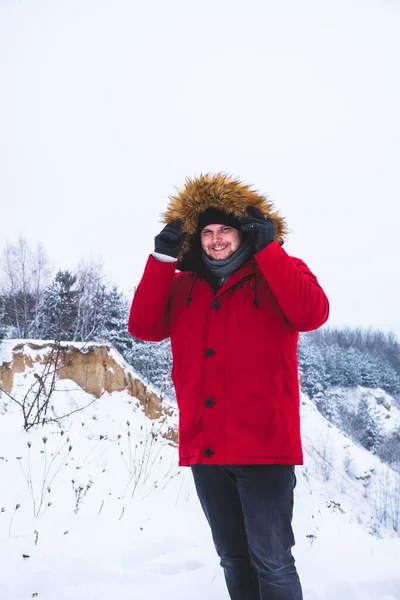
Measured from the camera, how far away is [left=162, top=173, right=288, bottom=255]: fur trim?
205cm

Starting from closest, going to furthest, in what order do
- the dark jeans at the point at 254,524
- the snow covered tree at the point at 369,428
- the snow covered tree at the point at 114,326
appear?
the dark jeans at the point at 254,524
the snow covered tree at the point at 114,326
the snow covered tree at the point at 369,428

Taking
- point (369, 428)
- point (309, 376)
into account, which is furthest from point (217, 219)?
point (309, 376)

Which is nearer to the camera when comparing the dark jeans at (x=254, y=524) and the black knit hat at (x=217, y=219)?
the dark jeans at (x=254, y=524)

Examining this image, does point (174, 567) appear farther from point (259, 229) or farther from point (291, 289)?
point (259, 229)

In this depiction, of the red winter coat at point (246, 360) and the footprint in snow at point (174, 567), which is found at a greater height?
the red winter coat at point (246, 360)

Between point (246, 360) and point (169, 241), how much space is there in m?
0.68

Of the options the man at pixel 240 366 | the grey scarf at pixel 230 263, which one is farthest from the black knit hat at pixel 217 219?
the grey scarf at pixel 230 263

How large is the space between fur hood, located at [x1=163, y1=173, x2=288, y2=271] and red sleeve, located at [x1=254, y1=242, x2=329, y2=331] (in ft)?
1.03

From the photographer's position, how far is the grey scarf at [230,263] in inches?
76.5

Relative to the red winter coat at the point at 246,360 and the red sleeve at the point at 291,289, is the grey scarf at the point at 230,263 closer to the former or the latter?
the red winter coat at the point at 246,360

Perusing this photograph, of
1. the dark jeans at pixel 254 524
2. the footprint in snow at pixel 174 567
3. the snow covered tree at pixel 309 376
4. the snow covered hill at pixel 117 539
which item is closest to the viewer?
the dark jeans at pixel 254 524

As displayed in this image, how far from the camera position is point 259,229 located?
1822 millimetres

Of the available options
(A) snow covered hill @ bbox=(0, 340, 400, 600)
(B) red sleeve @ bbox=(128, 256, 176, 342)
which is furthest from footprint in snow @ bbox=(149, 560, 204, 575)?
(B) red sleeve @ bbox=(128, 256, 176, 342)

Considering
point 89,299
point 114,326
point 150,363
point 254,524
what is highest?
point 89,299
